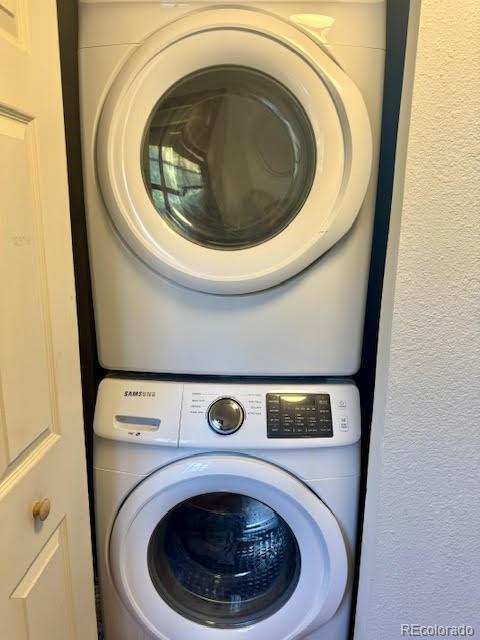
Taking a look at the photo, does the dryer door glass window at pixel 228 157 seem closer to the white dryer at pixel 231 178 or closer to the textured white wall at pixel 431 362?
the white dryer at pixel 231 178

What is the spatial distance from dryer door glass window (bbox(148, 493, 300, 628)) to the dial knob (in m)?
0.26

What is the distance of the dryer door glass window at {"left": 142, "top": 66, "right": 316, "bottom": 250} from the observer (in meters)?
1.00

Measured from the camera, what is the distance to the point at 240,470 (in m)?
1.05

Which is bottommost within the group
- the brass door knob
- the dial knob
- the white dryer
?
the brass door knob

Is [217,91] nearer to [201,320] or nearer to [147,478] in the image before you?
[201,320]

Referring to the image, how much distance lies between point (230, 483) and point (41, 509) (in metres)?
0.42

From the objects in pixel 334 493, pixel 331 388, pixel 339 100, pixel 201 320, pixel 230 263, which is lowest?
pixel 334 493

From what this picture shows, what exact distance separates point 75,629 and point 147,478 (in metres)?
0.29

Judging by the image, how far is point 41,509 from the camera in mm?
765

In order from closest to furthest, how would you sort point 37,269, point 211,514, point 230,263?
point 37,269 → point 230,263 → point 211,514

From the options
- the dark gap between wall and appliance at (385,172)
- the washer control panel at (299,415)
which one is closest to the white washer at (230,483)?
the washer control panel at (299,415)

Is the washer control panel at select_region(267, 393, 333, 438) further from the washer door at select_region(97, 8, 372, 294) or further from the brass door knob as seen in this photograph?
the brass door knob

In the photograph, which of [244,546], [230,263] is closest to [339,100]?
[230,263]

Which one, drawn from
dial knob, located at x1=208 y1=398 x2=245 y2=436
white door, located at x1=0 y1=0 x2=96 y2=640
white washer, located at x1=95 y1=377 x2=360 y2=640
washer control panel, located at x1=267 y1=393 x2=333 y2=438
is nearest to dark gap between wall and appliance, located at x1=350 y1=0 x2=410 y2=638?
white washer, located at x1=95 y1=377 x2=360 y2=640
